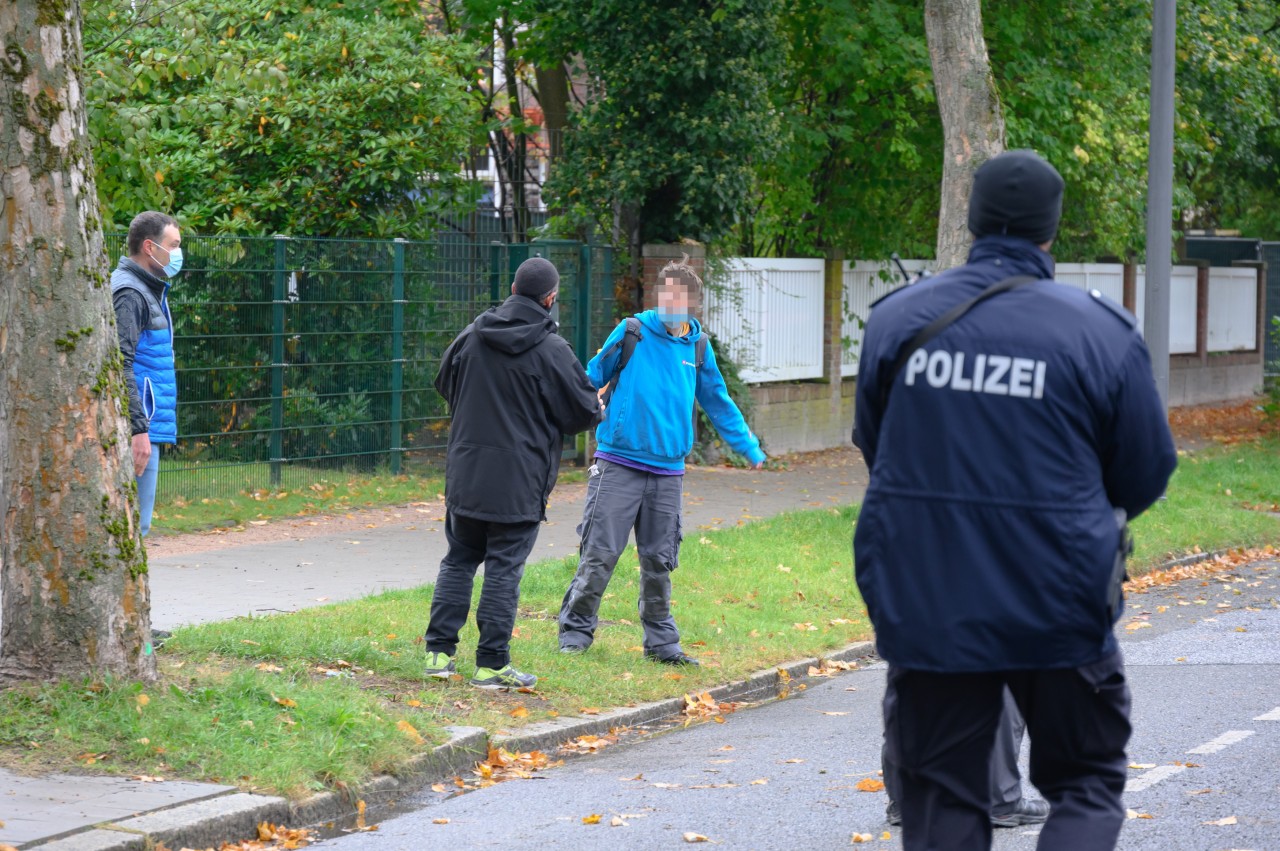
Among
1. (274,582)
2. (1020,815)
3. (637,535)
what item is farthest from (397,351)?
(1020,815)

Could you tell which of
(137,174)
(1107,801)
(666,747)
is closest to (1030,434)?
(1107,801)

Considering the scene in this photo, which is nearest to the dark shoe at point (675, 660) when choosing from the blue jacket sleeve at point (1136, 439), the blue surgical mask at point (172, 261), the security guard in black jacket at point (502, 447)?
the security guard in black jacket at point (502, 447)

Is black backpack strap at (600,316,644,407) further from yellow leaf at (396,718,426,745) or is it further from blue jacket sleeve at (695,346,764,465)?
yellow leaf at (396,718,426,745)

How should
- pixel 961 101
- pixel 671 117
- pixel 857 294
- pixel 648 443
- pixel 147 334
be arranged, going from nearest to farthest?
pixel 147 334, pixel 648 443, pixel 961 101, pixel 671 117, pixel 857 294

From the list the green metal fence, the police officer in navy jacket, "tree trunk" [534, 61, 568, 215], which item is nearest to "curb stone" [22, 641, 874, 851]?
the police officer in navy jacket

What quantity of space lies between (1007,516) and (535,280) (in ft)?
13.6

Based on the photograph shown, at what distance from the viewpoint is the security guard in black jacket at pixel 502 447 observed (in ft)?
23.6

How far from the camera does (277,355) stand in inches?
545

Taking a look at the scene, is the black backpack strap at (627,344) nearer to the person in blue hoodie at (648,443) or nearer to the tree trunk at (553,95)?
the person in blue hoodie at (648,443)

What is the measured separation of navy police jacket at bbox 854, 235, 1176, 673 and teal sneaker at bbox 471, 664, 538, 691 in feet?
13.2

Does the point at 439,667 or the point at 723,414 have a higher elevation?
the point at 723,414

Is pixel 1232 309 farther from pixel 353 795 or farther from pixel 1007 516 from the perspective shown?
pixel 1007 516

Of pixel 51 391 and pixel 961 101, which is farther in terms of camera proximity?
pixel 961 101

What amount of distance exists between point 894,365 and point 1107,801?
1.09 metres
